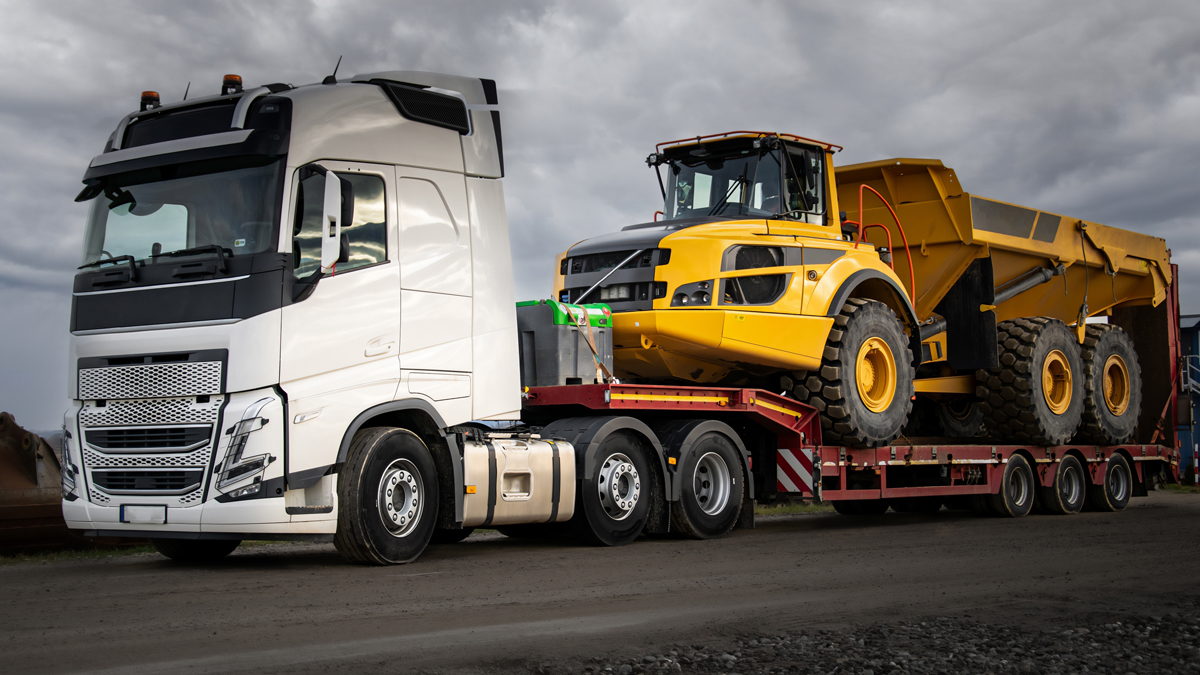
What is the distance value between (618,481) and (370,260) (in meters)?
3.34

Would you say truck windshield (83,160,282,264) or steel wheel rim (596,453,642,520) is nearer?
truck windshield (83,160,282,264)

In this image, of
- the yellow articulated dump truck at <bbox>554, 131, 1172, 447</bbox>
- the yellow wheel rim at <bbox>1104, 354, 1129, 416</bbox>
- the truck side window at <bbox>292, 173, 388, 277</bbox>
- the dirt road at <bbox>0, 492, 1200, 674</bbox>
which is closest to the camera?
the dirt road at <bbox>0, 492, 1200, 674</bbox>

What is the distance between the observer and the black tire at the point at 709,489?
10922 mm

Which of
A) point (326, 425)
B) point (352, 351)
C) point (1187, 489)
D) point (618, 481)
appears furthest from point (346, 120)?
point (1187, 489)

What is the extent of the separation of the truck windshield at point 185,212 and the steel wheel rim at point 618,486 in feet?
12.8

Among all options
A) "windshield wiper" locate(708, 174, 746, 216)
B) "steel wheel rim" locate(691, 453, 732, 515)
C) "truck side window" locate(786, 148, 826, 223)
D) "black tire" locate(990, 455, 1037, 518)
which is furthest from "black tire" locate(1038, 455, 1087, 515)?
"windshield wiper" locate(708, 174, 746, 216)

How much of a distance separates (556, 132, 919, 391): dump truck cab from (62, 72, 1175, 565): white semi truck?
1063 mm

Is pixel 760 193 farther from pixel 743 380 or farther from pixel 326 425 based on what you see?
pixel 326 425

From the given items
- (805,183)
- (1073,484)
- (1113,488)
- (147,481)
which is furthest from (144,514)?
(1113,488)

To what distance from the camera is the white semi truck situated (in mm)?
7949

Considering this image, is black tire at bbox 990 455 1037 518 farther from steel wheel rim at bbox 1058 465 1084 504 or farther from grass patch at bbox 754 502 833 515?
grass patch at bbox 754 502 833 515

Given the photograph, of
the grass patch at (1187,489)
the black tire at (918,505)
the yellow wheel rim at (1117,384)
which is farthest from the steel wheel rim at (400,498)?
the grass patch at (1187,489)

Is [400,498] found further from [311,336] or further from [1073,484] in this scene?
[1073,484]

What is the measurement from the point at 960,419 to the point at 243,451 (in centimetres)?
1125
